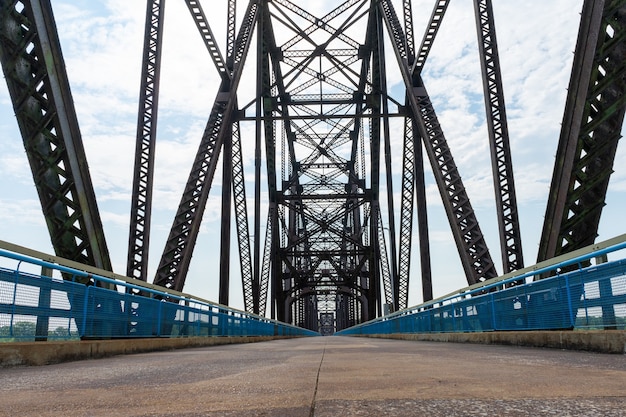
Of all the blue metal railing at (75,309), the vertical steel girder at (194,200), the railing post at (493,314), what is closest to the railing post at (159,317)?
the blue metal railing at (75,309)

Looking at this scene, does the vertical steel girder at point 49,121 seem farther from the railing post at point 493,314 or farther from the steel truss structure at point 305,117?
the railing post at point 493,314

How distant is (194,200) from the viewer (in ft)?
42.8

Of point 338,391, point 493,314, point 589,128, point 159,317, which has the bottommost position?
point 338,391

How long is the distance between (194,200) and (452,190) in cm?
642

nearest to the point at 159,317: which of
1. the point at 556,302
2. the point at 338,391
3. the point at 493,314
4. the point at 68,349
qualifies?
the point at 68,349

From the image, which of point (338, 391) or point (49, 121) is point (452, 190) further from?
point (338, 391)

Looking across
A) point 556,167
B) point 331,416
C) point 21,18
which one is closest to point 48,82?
point 21,18

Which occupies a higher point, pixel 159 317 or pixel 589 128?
pixel 589 128

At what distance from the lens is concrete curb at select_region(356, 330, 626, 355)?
16.6 feet

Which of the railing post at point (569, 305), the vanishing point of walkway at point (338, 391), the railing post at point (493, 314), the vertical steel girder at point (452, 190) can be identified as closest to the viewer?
the vanishing point of walkway at point (338, 391)

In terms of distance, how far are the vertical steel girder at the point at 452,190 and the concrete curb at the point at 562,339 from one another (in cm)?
219

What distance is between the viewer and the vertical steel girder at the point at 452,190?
11453 mm

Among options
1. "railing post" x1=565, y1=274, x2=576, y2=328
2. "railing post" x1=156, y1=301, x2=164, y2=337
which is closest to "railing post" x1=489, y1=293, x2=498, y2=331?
"railing post" x1=565, y1=274, x2=576, y2=328

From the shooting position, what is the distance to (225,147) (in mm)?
19047
